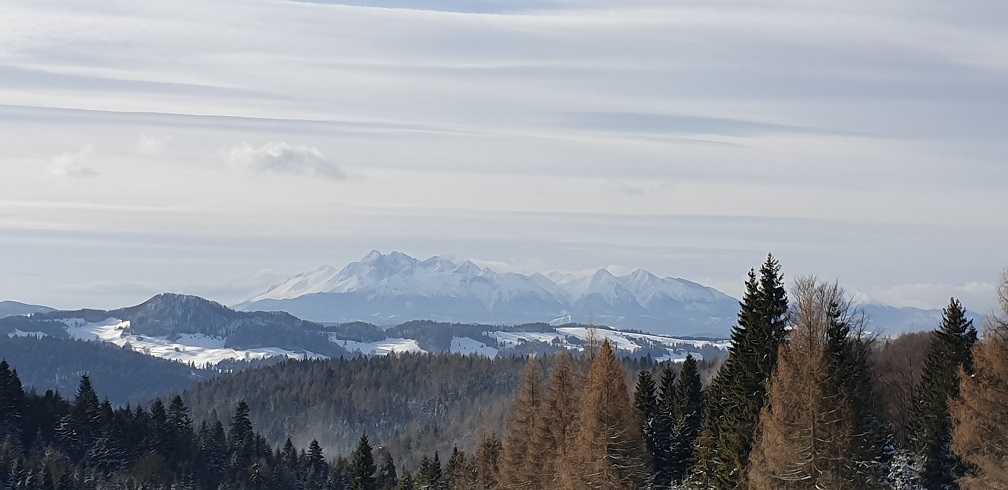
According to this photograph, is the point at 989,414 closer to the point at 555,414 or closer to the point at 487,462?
the point at 555,414

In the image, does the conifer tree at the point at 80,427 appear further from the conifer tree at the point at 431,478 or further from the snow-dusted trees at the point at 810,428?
the snow-dusted trees at the point at 810,428

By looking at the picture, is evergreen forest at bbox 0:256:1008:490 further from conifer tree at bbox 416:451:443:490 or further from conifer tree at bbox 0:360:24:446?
conifer tree at bbox 0:360:24:446

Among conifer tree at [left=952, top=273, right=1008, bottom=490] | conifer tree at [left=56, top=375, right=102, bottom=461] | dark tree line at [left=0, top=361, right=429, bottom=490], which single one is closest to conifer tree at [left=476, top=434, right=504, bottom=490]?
dark tree line at [left=0, top=361, right=429, bottom=490]

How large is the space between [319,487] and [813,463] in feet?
411

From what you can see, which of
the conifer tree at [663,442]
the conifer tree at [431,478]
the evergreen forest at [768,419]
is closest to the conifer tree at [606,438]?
the evergreen forest at [768,419]

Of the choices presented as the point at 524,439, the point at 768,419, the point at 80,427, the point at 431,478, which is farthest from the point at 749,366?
the point at 80,427

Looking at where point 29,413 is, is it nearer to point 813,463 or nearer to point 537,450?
point 537,450

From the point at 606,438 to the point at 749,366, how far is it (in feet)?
27.4

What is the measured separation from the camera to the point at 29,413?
149375 mm

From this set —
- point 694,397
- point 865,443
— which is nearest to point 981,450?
point 865,443

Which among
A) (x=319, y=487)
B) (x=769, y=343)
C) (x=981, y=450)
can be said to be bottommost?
(x=319, y=487)

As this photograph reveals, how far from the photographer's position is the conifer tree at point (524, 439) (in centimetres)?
7019

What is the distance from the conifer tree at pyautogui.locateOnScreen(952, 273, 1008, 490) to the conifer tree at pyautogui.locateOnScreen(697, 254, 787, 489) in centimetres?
758

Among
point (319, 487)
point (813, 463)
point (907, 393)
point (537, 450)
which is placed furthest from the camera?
point (319, 487)
